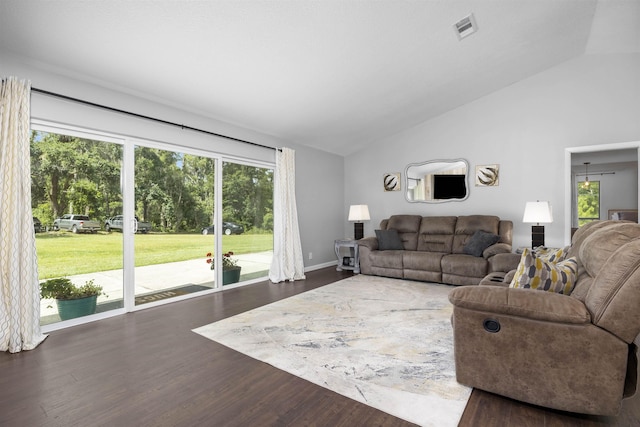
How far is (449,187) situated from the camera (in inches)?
225

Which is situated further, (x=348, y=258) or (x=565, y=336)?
(x=348, y=258)

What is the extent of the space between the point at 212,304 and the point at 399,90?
387 cm

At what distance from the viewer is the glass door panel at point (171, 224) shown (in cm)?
368

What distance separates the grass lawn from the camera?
3.01 m

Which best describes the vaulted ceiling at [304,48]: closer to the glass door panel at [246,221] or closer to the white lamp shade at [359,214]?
the glass door panel at [246,221]

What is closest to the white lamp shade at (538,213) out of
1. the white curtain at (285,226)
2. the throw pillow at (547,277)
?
the throw pillow at (547,277)

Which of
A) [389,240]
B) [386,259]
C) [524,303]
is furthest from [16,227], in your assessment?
[389,240]

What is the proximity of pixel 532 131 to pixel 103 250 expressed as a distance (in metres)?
6.22

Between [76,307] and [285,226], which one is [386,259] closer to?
[285,226]

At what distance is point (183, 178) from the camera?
13.5ft

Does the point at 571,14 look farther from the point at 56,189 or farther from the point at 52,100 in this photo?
the point at 56,189

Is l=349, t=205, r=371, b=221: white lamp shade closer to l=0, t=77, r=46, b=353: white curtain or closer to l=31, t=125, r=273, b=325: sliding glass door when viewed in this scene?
l=31, t=125, r=273, b=325: sliding glass door

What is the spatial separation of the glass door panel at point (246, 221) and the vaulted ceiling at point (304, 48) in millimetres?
754

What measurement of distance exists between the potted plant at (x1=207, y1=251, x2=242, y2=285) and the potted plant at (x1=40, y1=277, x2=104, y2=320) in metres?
1.45
